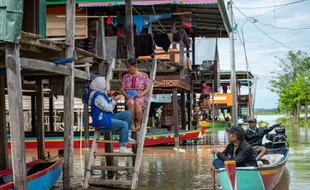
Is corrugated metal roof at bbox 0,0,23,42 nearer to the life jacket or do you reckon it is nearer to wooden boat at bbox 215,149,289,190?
the life jacket

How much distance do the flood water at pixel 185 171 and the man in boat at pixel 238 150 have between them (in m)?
1.96

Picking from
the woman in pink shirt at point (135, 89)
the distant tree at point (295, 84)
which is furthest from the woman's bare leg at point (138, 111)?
the distant tree at point (295, 84)

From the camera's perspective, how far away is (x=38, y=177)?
8.46 metres

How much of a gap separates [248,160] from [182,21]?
10090mm

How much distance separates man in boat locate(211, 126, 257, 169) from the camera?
8734mm

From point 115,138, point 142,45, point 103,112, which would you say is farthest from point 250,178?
point 115,138

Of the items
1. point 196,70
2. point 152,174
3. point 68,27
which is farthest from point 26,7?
point 196,70

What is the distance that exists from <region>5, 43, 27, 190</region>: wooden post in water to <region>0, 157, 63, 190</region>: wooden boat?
171mm

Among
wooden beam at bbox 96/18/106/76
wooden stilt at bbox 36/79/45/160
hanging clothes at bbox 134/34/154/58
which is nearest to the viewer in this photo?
wooden beam at bbox 96/18/106/76

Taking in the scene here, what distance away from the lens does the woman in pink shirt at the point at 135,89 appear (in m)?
10.3

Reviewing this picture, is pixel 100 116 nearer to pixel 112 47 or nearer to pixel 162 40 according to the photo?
pixel 112 47

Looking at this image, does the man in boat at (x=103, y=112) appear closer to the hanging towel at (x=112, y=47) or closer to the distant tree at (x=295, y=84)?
the hanging towel at (x=112, y=47)

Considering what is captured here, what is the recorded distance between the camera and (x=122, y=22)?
57.9 feet

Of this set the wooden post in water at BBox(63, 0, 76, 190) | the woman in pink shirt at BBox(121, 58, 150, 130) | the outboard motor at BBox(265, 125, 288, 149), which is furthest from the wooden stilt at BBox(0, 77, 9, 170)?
the outboard motor at BBox(265, 125, 288, 149)
